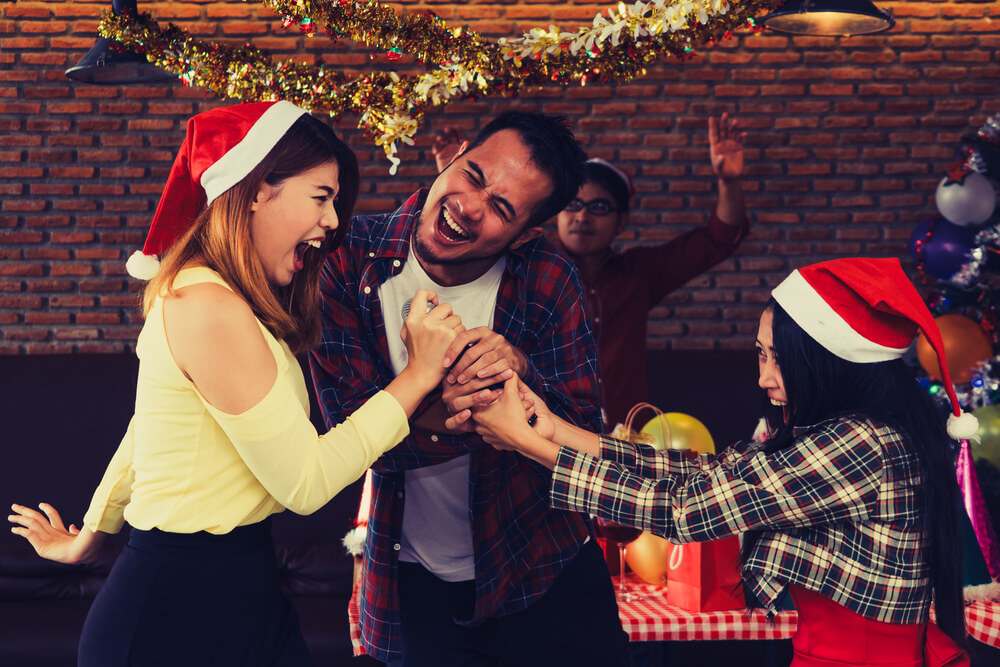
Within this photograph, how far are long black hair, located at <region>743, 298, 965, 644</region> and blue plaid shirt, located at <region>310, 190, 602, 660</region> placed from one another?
373 millimetres

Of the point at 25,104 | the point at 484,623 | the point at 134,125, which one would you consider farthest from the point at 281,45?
the point at 484,623

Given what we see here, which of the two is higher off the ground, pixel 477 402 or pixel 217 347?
pixel 217 347

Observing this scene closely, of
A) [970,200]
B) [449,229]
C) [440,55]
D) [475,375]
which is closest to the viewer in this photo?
[475,375]

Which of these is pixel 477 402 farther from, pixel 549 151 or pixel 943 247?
pixel 943 247

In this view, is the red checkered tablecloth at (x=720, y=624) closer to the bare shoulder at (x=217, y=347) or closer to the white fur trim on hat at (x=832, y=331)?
the white fur trim on hat at (x=832, y=331)

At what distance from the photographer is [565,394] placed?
171cm

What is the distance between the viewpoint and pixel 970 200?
11.7 ft

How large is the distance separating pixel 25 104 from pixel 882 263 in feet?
13.7

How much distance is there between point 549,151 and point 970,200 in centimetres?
257

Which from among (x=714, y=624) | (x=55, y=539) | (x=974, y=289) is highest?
(x=974, y=289)

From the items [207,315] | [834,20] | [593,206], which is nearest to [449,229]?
[207,315]

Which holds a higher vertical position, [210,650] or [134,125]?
[134,125]

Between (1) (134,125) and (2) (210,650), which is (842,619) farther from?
(1) (134,125)

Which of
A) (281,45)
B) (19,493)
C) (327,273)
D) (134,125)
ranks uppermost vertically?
(281,45)
